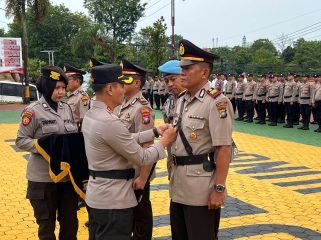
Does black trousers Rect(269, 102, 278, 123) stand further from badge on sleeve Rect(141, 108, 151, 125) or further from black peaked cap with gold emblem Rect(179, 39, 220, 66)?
black peaked cap with gold emblem Rect(179, 39, 220, 66)

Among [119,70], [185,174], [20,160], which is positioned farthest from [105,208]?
[20,160]

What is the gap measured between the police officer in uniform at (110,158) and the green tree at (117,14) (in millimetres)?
46792

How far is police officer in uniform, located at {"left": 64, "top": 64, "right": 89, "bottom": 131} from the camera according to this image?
550 cm

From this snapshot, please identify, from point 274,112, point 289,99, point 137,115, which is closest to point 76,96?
point 137,115

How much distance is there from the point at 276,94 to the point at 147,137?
1155cm

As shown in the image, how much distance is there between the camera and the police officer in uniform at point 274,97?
13.9m

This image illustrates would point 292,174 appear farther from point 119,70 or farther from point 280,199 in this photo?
point 119,70

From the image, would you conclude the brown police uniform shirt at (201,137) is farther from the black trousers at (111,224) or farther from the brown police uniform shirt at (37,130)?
the brown police uniform shirt at (37,130)

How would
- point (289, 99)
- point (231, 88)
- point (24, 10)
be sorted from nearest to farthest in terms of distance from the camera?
point (289, 99)
point (231, 88)
point (24, 10)

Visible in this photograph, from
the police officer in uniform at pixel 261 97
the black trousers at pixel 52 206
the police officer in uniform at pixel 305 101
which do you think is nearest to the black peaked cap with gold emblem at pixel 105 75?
the black trousers at pixel 52 206

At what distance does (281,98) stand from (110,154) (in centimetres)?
1208

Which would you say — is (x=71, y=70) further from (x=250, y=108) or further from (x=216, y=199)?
(x=250, y=108)

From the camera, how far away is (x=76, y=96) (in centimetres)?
553

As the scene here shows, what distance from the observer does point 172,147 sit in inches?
120
